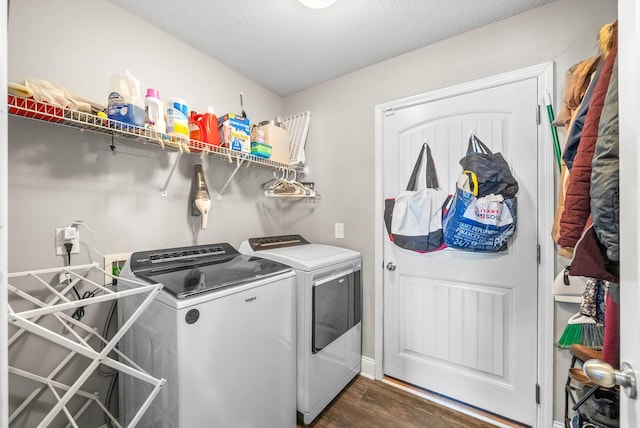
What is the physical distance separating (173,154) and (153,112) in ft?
1.31

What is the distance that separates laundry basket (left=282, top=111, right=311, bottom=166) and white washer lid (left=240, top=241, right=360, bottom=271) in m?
0.79

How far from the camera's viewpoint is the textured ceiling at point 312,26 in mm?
1468

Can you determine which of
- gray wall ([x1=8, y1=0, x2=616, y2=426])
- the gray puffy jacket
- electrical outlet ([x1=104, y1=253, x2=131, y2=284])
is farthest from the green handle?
electrical outlet ([x1=104, y1=253, x2=131, y2=284])

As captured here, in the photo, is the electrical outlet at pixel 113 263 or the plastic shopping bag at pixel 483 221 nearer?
the electrical outlet at pixel 113 263

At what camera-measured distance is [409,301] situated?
1.91m

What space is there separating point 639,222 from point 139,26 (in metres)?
2.25

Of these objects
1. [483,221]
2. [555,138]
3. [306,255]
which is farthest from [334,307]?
[555,138]

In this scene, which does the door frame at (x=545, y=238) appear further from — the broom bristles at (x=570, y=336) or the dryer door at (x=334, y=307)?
the dryer door at (x=334, y=307)

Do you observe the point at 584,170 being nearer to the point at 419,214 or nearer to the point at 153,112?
the point at 419,214

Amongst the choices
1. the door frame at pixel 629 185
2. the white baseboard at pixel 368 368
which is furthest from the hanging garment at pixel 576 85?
the white baseboard at pixel 368 368

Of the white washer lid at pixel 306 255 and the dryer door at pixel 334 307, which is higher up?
the white washer lid at pixel 306 255

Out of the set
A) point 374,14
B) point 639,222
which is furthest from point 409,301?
point 374,14

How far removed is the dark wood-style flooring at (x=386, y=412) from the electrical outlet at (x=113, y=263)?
145 centimetres

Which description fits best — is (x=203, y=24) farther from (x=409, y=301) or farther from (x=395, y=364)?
(x=395, y=364)
